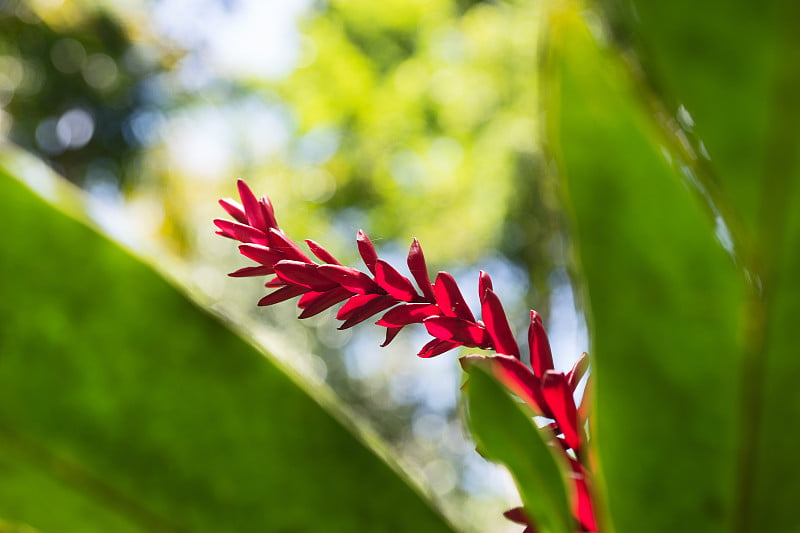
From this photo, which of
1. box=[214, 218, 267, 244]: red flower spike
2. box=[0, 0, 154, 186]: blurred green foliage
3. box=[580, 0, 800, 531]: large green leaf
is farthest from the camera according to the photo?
box=[0, 0, 154, 186]: blurred green foliage

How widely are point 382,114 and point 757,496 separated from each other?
7709 mm

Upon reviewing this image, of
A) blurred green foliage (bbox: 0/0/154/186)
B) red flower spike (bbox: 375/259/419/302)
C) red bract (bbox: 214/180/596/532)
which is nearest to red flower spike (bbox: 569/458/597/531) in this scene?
red bract (bbox: 214/180/596/532)

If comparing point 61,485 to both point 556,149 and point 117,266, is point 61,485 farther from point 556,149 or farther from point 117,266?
point 556,149

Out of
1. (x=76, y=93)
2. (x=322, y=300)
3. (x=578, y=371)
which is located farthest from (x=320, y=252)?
(x=76, y=93)

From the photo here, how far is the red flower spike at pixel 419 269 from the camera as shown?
0.30m

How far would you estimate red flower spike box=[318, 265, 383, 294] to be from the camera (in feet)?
0.92

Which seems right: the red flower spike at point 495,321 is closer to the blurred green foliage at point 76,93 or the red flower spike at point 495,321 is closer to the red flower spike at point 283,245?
the red flower spike at point 283,245

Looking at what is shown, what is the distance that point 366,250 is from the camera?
11.7 inches

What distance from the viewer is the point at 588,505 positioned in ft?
0.97

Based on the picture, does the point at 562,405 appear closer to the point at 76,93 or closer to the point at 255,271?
the point at 255,271

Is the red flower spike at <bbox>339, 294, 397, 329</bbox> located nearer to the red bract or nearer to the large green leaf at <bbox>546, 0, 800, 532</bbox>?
the red bract

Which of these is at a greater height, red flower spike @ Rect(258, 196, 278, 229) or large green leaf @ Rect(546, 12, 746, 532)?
→ red flower spike @ Rect(258, 196, 278, 229)

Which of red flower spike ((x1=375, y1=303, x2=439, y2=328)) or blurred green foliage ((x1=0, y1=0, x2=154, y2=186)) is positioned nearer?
red flower spike ((x1=375, y1=303, x2=439, y2=328))

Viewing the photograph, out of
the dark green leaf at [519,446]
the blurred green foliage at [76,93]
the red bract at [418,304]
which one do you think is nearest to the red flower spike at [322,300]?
the red bract at [418,304]
